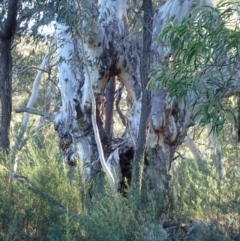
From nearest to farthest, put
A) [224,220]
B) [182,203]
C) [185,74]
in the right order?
[185,74] → [224,220] → [182,203]

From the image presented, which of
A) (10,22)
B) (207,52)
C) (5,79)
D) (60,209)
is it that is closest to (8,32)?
(10,22)

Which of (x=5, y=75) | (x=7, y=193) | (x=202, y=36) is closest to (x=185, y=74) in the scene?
(x=202, y=36)

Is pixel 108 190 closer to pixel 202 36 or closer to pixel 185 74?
pixel 185 74

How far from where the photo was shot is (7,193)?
5758 mm

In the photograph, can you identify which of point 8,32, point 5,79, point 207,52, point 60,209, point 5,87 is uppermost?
point 8,32

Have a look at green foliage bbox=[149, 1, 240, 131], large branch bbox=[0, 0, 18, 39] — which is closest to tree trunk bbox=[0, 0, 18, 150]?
large branch bbox=[0, 0, 18, 39]

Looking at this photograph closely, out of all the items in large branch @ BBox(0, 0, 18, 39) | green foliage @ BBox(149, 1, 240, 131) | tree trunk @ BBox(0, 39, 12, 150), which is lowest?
green foliage @ BBox(149, 1, 240, 131)

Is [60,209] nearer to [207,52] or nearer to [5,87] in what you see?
[207,52]

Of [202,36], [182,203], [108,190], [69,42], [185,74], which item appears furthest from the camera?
[69,42]

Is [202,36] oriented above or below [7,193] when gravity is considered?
above

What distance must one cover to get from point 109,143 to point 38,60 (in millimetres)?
4624

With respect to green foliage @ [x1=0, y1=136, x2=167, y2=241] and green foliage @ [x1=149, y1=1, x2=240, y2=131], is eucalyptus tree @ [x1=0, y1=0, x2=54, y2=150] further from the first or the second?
green foliage @ [x1=149, y1=1, x2=240, y2=131]

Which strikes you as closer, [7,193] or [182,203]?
[7,193]

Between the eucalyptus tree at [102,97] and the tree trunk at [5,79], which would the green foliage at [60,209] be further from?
the eucalyptus tree at [102,97]
